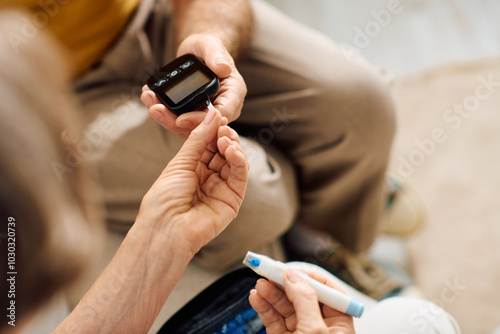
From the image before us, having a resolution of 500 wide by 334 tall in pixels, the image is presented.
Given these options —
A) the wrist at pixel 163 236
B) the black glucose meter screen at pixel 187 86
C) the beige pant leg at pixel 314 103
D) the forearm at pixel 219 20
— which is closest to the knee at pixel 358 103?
the beige pant leg at pixel 314 103

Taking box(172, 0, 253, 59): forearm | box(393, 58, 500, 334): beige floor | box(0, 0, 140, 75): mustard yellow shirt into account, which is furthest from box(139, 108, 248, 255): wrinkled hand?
box(393, 58, 500, 334): beige floor

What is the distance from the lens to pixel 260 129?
711 millimetres

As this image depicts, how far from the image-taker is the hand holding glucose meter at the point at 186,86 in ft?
1.60

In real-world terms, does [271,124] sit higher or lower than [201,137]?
lower

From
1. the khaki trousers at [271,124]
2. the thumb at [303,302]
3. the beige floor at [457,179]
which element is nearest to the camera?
the thumb at [303,302]

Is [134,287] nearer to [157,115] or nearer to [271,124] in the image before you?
[157,115]

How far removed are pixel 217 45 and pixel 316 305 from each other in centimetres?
36

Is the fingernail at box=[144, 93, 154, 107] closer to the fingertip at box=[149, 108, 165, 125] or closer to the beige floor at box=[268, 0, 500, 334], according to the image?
the fingertip at box=[149, 108, 165, 125]

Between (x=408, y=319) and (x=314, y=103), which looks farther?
(x=314, y=103)

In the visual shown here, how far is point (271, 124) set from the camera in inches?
28.0

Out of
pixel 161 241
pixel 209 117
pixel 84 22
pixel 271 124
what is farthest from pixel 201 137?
pixel 84 22

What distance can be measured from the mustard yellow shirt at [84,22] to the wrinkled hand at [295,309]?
0.52 meters

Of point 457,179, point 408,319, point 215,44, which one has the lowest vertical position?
point 457,179

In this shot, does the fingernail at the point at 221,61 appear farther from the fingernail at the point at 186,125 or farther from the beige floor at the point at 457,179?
the beige floor at the point at 457,179
